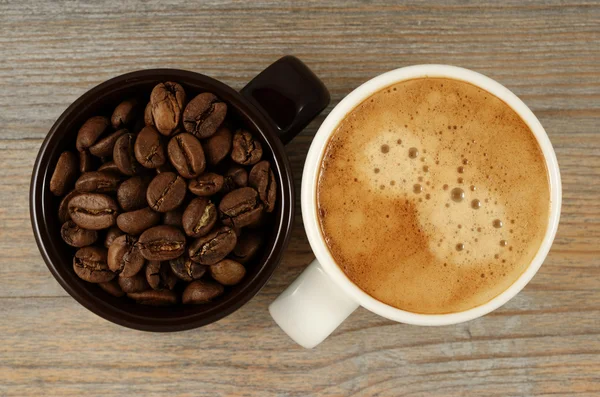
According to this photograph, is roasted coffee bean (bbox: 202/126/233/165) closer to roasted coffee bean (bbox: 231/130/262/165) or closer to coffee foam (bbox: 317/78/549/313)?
roasted coffee bean (bbox: 231/130/262/165)

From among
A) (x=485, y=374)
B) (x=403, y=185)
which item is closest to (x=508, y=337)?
(x=485, y=374)

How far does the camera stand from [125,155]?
A: 826mm

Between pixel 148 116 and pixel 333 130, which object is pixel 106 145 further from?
pixel 333 130

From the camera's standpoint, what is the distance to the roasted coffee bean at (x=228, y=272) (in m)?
0.84

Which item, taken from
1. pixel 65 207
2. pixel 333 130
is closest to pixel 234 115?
pixel 333 130

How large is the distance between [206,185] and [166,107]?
119 mm

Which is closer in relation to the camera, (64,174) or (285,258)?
Result: (64,174)

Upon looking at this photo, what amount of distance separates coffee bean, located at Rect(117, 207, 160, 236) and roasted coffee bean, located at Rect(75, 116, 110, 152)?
114mm

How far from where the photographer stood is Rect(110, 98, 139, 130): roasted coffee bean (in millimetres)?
853

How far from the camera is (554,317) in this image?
40.0 inches

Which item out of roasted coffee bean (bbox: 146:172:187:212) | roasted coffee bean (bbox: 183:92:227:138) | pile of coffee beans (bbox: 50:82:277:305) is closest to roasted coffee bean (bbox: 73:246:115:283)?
pile of coffee beans (bbox: 50:82:277:305)

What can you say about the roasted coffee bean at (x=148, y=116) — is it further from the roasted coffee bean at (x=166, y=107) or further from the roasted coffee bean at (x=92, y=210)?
the roasted coffee bean at (x=92, y=210)

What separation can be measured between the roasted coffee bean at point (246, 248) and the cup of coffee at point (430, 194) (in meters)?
0.10

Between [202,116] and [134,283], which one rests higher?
[202,116]
